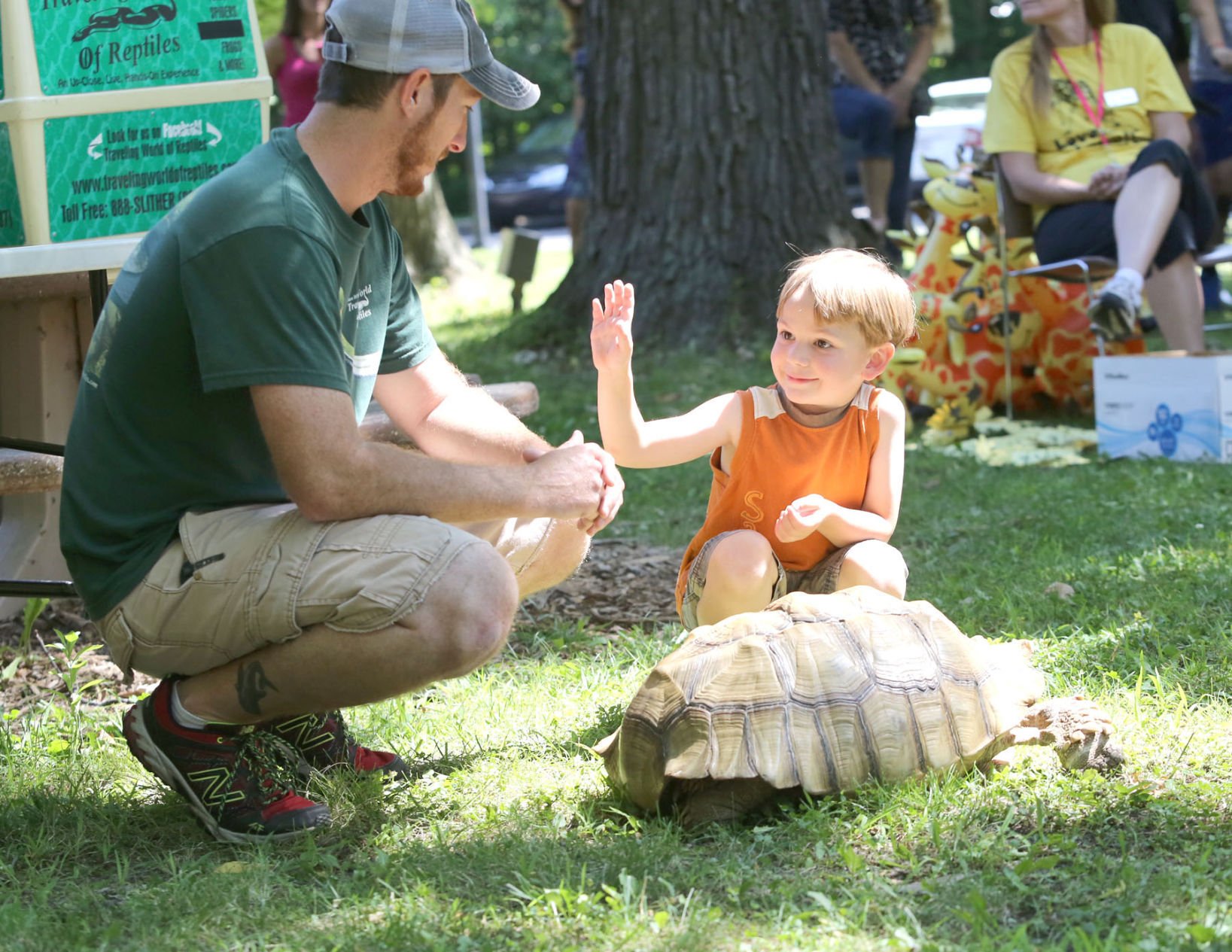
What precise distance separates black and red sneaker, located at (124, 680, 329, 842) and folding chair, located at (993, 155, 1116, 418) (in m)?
4.45

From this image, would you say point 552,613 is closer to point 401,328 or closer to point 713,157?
point 401,328

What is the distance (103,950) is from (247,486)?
0.90 m

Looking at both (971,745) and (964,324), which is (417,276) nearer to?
(964,324)

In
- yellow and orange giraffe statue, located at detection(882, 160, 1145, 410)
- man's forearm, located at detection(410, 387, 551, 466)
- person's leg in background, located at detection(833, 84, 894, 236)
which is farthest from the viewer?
person's leg in background, located at detection(833, 84, 894, 236)

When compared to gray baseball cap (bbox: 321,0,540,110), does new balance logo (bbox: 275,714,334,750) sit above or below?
below

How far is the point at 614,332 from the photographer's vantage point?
9.75 feet

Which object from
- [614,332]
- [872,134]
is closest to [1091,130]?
[872,134]

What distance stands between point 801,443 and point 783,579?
0.31m

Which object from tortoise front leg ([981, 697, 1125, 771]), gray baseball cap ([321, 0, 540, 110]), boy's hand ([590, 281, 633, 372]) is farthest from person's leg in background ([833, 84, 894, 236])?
gray baseball cap ([321, 0, 540, 110])

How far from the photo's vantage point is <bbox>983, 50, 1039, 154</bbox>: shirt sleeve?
6.43 meters

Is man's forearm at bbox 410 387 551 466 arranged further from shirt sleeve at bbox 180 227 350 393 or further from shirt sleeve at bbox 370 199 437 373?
shirt sleeve at bbox 180 227 350 393

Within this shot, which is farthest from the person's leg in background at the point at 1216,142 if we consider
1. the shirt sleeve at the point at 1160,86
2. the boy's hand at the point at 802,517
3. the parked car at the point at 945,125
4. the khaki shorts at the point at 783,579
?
the parked car at the point at 945,125

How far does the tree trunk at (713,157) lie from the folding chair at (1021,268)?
141 centimetres

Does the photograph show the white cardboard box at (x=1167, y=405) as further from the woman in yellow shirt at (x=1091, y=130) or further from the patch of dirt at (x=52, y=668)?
the patch of dirt at (x=52, y=668)
